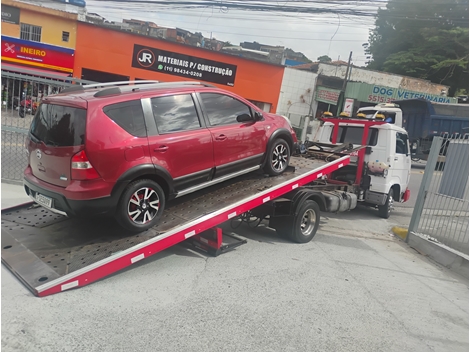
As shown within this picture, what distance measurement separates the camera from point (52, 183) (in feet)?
14.2

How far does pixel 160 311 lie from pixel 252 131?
2938mm

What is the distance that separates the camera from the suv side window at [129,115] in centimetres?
427

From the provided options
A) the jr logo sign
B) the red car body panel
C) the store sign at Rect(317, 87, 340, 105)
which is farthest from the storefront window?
the red car body panel

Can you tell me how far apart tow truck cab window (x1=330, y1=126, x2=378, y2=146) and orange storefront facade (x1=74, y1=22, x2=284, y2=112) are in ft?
50.8

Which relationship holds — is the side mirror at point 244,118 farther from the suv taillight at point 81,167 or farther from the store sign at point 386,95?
the store sign at point 386,95

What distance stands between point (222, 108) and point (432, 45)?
34.1m

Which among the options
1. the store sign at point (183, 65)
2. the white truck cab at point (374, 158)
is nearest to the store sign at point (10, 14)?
the store sign at point (183, 65)

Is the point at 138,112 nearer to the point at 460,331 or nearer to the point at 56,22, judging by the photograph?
the point at 460,331

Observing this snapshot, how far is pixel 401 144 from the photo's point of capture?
874 cm

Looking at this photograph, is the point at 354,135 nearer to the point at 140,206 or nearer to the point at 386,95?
the point at 140,206

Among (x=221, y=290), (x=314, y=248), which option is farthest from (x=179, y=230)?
(x=314, y=248)

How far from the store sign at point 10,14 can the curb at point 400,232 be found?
22.6m

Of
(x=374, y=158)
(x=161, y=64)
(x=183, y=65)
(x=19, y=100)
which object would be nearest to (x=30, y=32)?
(x=161, y=64)

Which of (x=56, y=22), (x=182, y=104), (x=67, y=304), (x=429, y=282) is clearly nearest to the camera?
(x=67, y=304)
